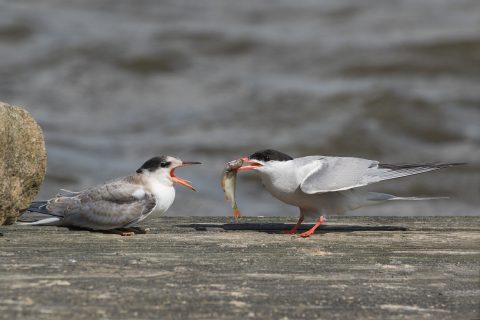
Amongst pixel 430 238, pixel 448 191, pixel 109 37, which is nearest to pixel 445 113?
pixel 448 191

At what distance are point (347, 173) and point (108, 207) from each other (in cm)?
119

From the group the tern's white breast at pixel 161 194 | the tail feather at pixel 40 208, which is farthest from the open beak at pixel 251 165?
the tail feather at pixel 40 208

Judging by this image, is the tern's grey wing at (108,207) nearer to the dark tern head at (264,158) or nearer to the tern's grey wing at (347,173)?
the dark tern head at (264,158)

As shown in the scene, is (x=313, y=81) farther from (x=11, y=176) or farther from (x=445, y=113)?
(x=11, y=176)

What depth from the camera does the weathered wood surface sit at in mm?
3254

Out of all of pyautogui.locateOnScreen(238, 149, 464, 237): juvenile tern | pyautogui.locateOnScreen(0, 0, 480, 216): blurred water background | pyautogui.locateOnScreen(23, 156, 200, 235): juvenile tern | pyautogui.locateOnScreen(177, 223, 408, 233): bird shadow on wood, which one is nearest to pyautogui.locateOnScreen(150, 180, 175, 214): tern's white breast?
pyautogui.locateOnScreen(23, 156, 200, 235): juvenile tern

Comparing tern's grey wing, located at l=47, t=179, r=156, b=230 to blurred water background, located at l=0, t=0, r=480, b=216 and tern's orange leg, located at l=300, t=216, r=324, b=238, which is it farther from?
blurred water background, located at l=0, t=0, r=480, b=216

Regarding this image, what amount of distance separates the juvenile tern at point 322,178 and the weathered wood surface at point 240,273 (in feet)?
0.51

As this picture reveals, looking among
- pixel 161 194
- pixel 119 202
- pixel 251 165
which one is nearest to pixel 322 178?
pixel 251 165

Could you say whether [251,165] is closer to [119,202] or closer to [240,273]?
[119,202]

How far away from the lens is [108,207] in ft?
15.2

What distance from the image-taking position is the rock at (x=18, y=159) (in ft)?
14.0

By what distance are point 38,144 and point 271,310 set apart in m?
1.64

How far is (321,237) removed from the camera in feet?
15.6
